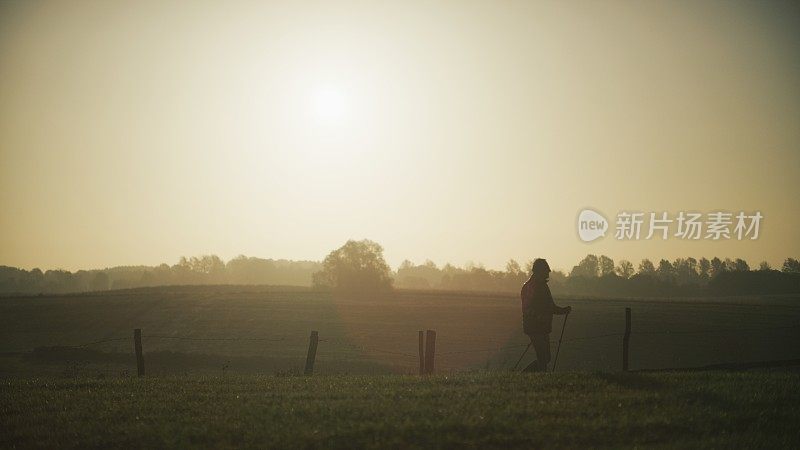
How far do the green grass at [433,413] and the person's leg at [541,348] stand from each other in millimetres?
1473

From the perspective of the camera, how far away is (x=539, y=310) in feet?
55.9

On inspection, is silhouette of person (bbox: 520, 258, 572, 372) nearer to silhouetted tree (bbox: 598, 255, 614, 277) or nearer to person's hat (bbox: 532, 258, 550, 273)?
person's hat (bbox: 532, 258, 550, 273)

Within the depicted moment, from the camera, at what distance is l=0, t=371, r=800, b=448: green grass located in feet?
35.2

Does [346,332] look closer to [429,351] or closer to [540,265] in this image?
[429,351]

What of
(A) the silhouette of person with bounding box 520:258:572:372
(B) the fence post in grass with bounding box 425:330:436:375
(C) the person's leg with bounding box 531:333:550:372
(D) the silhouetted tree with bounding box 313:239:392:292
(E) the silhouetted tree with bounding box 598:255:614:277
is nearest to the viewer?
(A) the silhouette of person with bounding box 520:258:572:372

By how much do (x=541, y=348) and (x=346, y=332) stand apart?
4124cm

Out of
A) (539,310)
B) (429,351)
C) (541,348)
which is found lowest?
(429,351)

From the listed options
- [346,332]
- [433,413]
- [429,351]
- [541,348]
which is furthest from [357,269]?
[433,413]

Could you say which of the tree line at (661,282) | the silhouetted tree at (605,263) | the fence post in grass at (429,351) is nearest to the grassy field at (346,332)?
the fence post in grass at (429,351)

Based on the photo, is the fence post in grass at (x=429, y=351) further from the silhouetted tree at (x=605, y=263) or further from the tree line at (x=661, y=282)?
the silhouetted tree at (x=605, y=263)

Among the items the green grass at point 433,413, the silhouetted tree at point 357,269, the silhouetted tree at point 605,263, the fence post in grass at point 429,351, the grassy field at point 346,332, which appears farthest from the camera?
the silhouetted tree at point 605,263

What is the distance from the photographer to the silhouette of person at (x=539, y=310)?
55.7 feet

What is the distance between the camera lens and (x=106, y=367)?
40469 mm

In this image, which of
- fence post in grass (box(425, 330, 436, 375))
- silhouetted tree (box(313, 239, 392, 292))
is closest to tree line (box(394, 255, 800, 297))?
silhouetted tree (box(313, 239, 392, 292))
